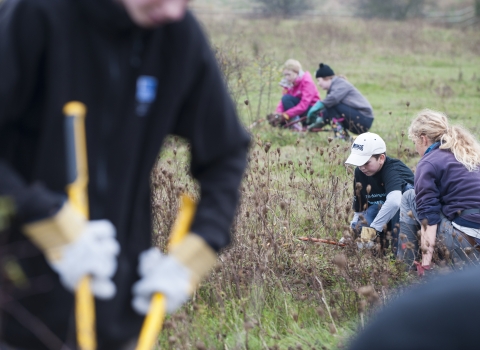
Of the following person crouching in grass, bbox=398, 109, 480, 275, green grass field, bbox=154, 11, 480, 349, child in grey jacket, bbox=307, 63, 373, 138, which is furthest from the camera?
child in grey jacket, bbox=307, 63, 373, 138

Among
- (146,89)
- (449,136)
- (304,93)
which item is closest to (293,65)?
(304,93)

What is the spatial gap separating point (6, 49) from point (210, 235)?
0.62m

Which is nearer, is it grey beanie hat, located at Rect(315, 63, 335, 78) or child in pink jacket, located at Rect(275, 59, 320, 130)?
grey beanie hat, located at Rect(315, 63, 335, 78)

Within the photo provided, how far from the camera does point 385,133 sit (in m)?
9.51

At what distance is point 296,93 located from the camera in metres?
10.1

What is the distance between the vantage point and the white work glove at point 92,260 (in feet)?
5.03

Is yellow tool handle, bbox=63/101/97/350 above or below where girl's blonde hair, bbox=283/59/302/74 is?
above

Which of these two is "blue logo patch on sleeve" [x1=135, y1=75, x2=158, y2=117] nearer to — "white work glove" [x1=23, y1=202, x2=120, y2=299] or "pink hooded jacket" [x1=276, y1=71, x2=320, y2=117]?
"white work glove" [x1=23, y1=202, x2=120, y2=299]

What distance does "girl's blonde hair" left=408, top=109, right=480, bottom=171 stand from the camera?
15.2 ft

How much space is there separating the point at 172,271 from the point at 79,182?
29 cm

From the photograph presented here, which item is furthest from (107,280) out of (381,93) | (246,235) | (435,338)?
(381,93)

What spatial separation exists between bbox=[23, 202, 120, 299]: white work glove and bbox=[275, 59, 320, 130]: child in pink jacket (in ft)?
27.5

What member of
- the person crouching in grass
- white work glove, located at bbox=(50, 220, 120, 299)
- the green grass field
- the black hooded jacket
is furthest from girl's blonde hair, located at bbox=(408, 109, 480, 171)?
white work glove, located at bbox=(50, 220, 120, 299)

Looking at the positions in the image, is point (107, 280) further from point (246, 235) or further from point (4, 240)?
point (246, 235)
